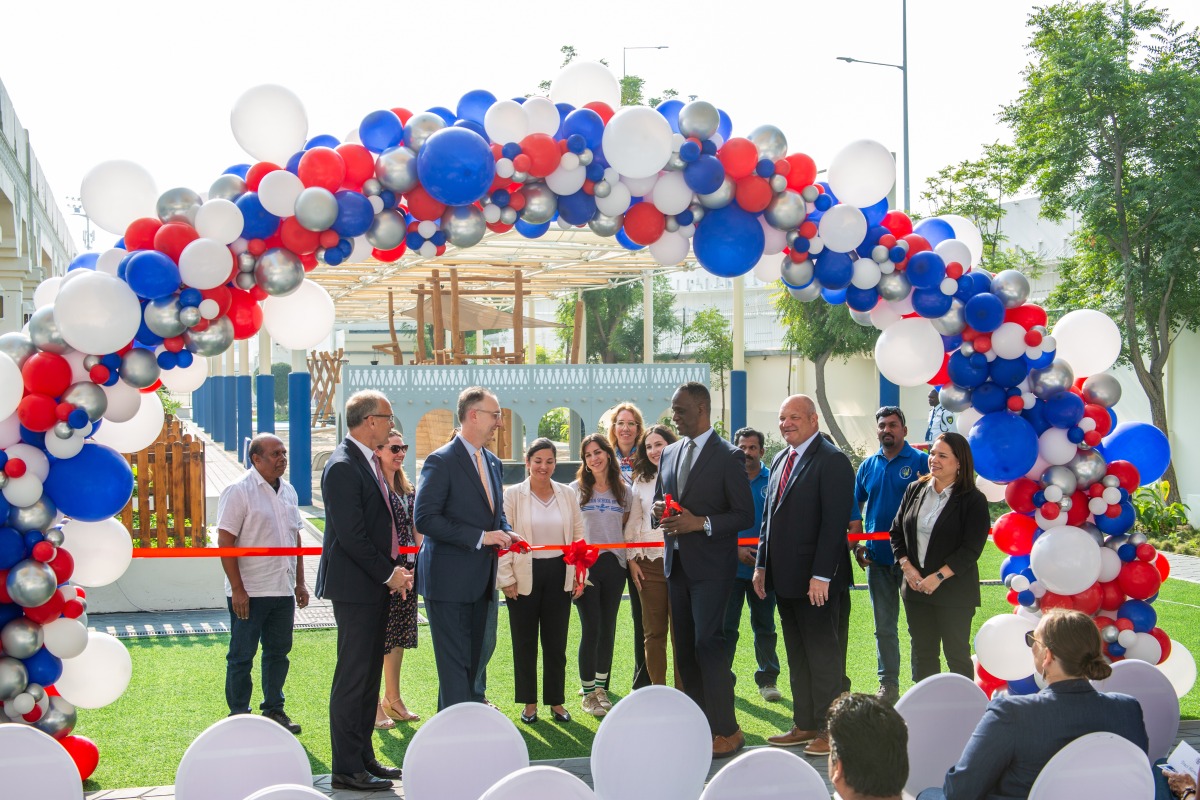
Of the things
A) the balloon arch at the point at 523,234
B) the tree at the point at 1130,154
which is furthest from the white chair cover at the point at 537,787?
the tree at the point at 1130,154

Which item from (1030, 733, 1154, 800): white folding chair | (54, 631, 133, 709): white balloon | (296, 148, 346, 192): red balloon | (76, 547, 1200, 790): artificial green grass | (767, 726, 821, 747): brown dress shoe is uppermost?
(296, 148, 346, 192): red balloon

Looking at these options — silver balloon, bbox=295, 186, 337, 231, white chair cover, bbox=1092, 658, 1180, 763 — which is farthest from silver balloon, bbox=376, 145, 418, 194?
white chair cover, bbox=1092, 658, 1180, 763

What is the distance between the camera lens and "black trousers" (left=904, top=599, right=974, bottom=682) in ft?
19.3

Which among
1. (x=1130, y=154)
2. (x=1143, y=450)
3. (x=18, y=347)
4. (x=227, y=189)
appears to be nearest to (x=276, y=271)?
(x=227, y=189)

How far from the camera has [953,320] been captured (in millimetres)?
5332

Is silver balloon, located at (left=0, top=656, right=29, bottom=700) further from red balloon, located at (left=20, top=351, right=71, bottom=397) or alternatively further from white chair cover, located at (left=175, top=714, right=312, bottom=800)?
white chair cover, located at (left=175, top=714, right=312, bottom=800)

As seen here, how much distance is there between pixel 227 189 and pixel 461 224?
40.8 inches

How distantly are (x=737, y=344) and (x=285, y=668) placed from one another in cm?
1377

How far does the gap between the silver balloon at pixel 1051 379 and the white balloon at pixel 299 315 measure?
355 centimetres

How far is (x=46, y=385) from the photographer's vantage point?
443 centimetres

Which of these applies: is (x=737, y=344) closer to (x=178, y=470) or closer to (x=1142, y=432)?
(x=178, y=470)

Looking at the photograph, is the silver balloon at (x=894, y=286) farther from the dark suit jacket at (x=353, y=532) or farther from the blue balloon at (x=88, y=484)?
the blue balloon at (x=88, y=484)

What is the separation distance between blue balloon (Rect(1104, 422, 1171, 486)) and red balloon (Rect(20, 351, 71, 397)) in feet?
16.6

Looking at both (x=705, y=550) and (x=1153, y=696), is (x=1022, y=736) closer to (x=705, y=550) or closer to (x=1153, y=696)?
(x=1153, y=696)
